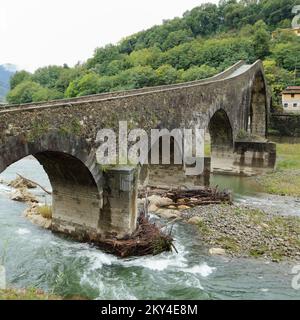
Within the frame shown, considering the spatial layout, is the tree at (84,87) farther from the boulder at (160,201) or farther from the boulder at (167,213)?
the boulder at (167,213)

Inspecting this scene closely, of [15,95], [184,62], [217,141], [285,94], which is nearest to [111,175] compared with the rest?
[217,141]

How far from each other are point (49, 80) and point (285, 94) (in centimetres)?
6026

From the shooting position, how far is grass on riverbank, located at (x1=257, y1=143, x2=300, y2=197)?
102 feet

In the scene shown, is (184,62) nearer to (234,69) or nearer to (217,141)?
(234,69)

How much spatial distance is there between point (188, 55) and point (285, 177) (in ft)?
177

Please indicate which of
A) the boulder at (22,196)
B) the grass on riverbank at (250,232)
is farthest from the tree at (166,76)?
the grass on riverbank at (250,232)

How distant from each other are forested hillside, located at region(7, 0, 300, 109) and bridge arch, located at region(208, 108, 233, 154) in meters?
24.1

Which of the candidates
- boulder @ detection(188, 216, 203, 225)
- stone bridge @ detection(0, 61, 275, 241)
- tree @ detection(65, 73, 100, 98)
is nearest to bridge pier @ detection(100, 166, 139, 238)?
stone bridge @ detection(0, 61, 275, 241)

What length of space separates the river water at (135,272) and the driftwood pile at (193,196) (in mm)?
5761

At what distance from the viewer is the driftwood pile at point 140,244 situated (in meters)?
17.5

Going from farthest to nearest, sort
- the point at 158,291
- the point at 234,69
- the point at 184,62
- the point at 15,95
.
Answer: the point at 15,95, the point at 184,62, the point at 234,69, the point at 158,291

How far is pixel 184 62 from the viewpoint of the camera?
271ft

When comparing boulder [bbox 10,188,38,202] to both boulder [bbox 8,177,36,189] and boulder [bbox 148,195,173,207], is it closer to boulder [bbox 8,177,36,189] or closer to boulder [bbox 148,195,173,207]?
boulder [bbox 8,177,36,189]
